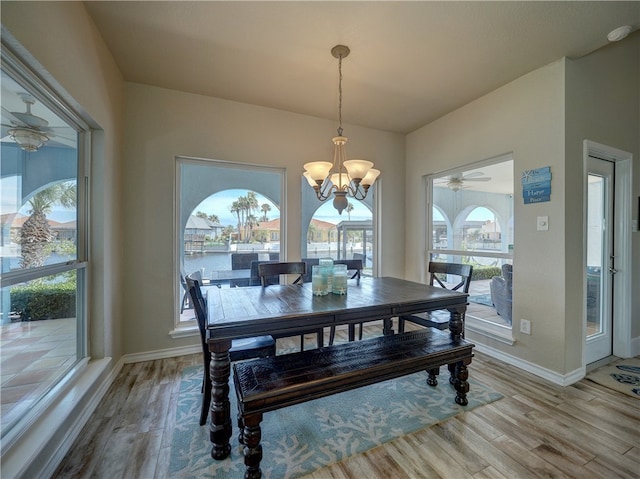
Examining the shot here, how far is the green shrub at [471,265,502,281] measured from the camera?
3.03 metres

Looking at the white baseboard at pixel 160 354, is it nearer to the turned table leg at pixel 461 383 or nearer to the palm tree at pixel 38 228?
the palm tree at pixel 38 228

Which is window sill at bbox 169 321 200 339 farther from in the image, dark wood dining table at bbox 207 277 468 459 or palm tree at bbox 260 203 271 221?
palm tree at bbox 260 203 271 221

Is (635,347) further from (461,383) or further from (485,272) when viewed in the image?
(461,383)

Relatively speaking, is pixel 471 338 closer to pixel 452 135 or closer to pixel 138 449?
pixel 452 135

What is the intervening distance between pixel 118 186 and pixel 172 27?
1.46m

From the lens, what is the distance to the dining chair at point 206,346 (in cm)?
171

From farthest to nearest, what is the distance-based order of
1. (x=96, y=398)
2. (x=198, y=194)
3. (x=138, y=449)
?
(x=198, y=194)
(x=96, y=398)
(x=138, y=449)

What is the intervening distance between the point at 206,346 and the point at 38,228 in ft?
3.89

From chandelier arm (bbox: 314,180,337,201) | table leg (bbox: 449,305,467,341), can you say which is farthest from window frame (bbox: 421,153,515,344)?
chandelier arm (bbox: 314,180,337,201)

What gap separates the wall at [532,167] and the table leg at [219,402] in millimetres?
2677

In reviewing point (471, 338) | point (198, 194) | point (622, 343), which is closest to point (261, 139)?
point (198, 194)

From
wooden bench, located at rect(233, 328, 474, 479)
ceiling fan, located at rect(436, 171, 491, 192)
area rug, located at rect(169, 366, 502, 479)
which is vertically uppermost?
ceiling fan, located at rect(436, 171, 491, 192)

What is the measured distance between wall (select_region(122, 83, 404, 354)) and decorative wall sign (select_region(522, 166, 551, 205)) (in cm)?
252

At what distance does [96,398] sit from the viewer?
6.50ft
